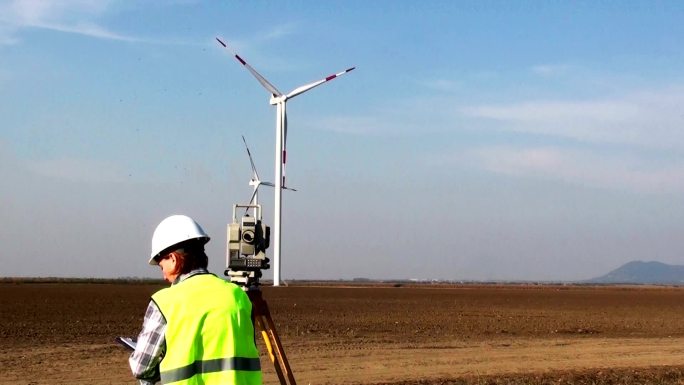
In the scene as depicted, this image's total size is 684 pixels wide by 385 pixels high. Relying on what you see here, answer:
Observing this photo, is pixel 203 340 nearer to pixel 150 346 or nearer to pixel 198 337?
pixel 198 337

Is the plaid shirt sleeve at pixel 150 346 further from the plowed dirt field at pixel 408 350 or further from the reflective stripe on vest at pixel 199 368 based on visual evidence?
the plowed dirt field at pixel 408 350

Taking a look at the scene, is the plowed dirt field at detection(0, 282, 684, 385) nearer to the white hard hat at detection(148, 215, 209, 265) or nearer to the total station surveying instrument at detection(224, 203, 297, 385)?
the total station surveying instrument at detection(224, 203, 297, 385)

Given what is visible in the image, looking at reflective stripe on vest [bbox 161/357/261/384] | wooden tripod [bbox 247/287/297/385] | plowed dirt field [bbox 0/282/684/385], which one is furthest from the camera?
plowed dirt field [bbox 0/282/684/385]

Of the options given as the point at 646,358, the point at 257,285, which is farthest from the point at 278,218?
the point at 257,285

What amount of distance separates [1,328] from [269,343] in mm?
20301

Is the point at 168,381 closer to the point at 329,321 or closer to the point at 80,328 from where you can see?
the point at 80,328

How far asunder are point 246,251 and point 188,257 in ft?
8.83

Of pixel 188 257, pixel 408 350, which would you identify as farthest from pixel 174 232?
pixel 408 350

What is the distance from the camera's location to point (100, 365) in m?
16.5

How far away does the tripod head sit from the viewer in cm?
675

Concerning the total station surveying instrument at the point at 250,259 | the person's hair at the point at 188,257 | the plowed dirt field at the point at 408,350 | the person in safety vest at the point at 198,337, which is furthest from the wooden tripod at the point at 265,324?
the plowed dirt field at the point at 408,350

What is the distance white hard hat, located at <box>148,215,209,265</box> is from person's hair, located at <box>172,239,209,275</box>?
1.5 inches

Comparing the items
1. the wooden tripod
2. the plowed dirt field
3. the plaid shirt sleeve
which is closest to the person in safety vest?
the plaid shirt sleeve

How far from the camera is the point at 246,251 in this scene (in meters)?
6.80
